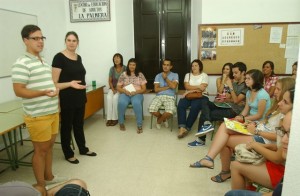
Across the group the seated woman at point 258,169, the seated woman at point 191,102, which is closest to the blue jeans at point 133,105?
the seated woman at point 191,102

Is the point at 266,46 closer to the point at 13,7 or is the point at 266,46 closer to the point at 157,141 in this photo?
the point at 157,141

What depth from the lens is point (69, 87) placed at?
8.68 ft

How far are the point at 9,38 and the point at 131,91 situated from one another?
190 centimetres

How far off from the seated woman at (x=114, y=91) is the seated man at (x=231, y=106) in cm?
155

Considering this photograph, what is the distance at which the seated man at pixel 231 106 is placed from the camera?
341 centimetres

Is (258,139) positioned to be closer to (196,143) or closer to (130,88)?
(196,143)

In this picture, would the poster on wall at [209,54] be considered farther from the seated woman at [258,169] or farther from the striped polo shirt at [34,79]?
the striped polo shirt at [34,79]

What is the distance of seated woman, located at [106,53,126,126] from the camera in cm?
440

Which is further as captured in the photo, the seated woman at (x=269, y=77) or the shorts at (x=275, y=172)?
the seated woman at (x=269, y=77)

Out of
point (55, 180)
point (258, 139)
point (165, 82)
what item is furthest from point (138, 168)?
point (165, 82)

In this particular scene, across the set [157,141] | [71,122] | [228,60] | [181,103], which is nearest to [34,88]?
[71,122]

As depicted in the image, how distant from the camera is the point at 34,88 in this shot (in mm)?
2029

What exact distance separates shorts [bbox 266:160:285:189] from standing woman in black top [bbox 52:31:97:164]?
171 centimetres

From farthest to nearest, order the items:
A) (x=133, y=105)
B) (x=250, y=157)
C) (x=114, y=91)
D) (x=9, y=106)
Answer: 1. (x=114, y=91)
2. (x=133, y=105)
3. (x=9, y=106)
4. (x=250, y=157)
